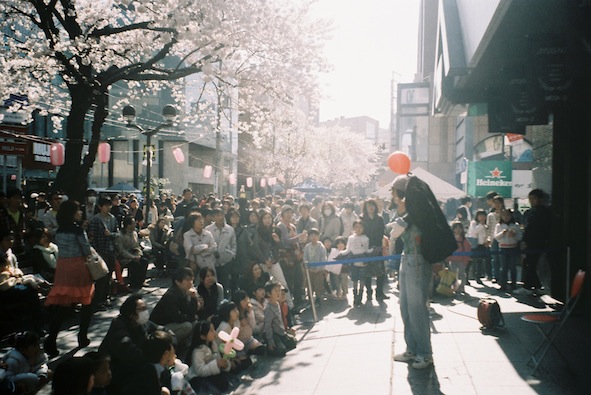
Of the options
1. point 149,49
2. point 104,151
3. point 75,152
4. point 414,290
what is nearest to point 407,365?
point 414,290

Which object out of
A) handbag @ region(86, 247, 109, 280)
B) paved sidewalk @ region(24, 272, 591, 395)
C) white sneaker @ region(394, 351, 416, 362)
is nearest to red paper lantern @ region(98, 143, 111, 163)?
paved sidewalk @ region(24, 272, 591, 395)

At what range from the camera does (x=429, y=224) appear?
5.55m

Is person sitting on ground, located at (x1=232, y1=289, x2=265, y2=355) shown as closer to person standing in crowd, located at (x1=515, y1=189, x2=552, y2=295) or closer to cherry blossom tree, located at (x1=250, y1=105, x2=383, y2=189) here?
person standing in crowd, located at (x1=515, y1=189, x2=552, y2=295)

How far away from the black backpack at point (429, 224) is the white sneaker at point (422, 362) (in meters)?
1.03

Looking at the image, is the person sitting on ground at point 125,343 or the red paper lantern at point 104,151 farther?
the red paper lantern at point 104,151

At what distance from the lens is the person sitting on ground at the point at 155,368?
4457 mm

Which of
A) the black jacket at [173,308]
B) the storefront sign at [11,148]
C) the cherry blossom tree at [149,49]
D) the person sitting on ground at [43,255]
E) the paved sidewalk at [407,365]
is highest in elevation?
the cherry blossom tree at [149,49]

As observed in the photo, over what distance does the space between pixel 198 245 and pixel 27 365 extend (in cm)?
389

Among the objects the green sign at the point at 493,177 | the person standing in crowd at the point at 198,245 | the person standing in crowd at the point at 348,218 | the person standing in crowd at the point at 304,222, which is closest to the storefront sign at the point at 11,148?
the person standing in crowd at the point at 304,222

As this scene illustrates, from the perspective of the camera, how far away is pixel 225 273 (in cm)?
962

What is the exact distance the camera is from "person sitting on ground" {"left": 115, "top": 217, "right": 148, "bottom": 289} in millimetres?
11180

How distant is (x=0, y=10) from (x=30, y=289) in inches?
243

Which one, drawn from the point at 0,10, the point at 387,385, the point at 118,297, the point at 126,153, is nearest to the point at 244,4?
the point at 0,10

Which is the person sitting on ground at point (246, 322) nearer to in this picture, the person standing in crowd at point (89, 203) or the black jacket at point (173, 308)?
the black jacket at point (173, 308)
